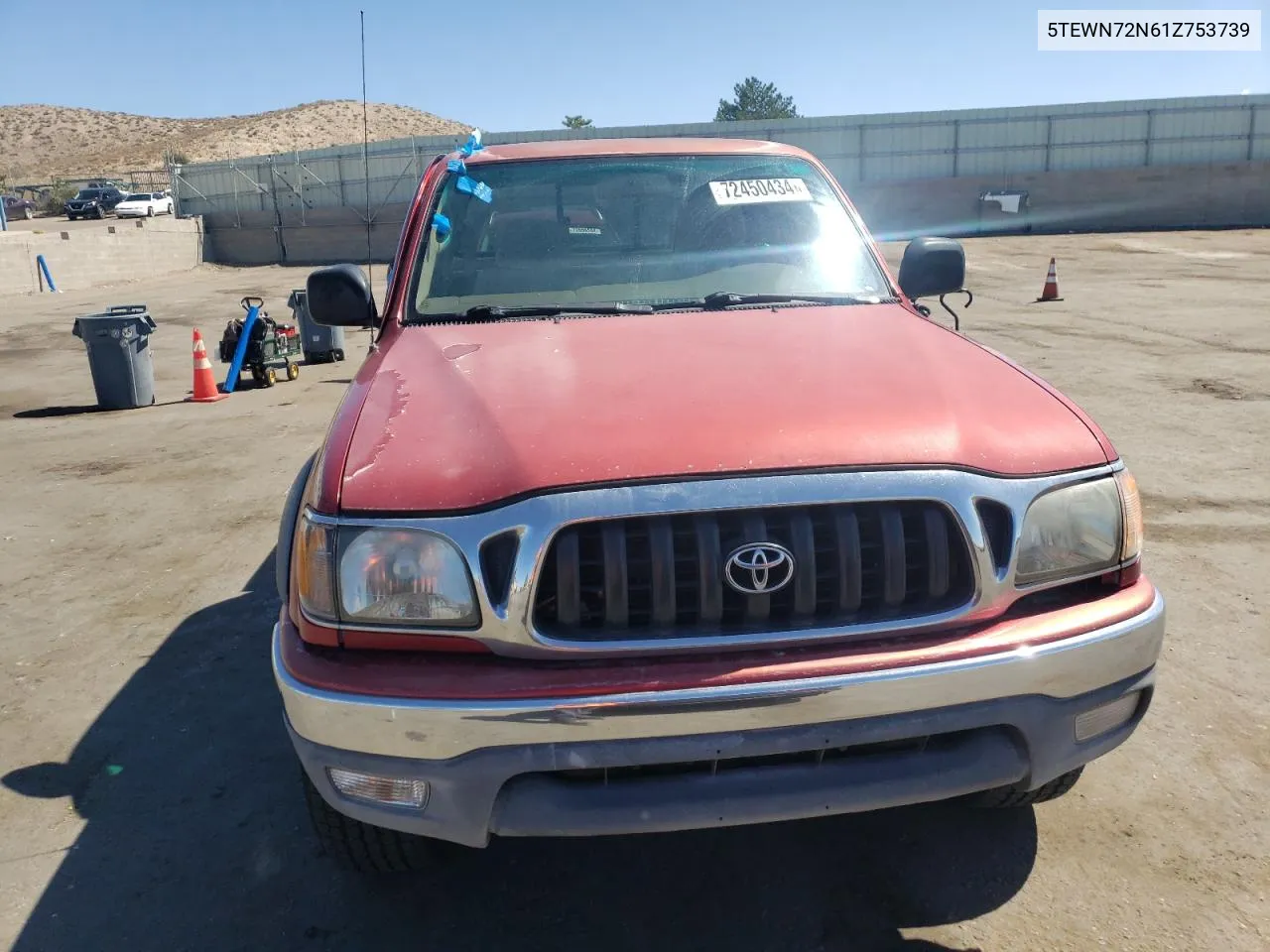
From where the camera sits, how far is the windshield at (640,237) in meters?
3.39

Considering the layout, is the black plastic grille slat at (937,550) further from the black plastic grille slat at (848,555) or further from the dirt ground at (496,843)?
the dirt ground at (496,843)

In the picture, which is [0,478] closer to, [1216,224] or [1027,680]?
[1027,680]

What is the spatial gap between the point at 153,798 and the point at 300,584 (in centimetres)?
134

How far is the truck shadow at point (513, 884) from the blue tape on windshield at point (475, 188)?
2113 mm

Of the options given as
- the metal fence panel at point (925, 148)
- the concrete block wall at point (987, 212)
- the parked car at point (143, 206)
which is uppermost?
the metal fence panel at point (925, 148)

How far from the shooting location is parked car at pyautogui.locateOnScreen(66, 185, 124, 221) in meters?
45.2

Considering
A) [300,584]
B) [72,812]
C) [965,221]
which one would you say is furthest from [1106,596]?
[965,221]

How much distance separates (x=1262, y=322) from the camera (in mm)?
12234

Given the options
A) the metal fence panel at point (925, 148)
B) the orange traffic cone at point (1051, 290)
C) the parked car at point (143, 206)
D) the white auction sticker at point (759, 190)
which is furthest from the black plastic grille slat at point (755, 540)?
the parked car at point (143, 206)

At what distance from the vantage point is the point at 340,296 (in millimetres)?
3529

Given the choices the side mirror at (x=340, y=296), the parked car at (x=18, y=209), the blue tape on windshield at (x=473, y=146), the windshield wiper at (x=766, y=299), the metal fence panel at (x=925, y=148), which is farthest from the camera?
the parked car at (x=18, y=209)

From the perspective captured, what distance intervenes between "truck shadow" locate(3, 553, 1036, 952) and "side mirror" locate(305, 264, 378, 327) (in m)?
1.59

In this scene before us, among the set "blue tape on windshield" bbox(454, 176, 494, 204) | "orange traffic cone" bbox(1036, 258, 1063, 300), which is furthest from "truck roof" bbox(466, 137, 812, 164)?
"orange traffic cone" bbox(1036, 258, 1063, 300)

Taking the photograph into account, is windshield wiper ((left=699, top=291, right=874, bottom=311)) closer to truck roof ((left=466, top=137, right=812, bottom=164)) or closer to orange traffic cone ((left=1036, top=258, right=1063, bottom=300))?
truck roof ((left=466, top=137, right=812, bottom=164))
